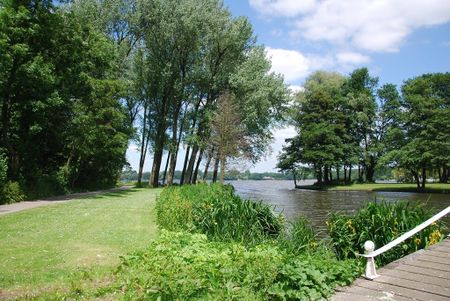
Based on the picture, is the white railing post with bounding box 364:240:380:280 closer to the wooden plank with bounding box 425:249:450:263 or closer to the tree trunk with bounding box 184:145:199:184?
the wooden plank with bounding box 425:249:450:263

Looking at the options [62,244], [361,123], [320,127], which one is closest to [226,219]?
[62,244]

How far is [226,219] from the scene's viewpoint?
333 inches

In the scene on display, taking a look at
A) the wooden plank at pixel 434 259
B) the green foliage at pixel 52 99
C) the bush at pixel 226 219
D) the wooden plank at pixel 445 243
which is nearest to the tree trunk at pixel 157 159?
the green foliage at pixel 52 99

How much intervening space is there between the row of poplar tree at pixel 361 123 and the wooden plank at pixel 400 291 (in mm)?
38879

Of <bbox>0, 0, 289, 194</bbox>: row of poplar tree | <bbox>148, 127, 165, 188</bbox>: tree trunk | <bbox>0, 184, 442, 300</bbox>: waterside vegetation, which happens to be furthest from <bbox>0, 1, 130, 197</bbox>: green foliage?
<bbox>0, 184, 442, 300</bbox>: waterside vegetation

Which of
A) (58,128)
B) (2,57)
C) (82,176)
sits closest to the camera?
(2,57)

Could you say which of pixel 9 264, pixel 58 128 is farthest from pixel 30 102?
pixel 9 264

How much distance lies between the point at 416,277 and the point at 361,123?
51996mm

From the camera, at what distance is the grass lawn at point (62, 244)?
5809mm

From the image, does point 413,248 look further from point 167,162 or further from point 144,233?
point 167,162

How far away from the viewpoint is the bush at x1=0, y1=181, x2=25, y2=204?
57.6ft

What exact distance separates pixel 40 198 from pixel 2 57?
316 inches

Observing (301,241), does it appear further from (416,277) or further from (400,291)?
(400,291)

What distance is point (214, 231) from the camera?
8398 mm
